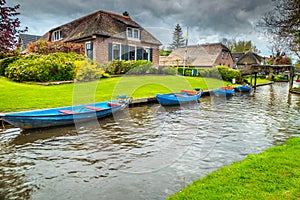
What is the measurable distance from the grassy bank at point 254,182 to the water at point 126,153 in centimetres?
74

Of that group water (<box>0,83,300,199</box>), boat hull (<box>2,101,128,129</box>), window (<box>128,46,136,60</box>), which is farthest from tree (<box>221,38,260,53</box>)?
boat hull (<box>2,101,128,129</box>)

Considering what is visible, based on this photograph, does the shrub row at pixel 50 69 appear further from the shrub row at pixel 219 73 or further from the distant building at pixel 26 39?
the distant building at pixel 26 39

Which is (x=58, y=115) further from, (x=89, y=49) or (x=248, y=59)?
(x=248, y=59)

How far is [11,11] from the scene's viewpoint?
9.77 metres

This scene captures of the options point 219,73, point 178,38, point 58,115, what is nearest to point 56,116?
point 58,115

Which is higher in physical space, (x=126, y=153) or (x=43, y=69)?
(x=43, y=69)

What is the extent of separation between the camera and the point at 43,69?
58.9 ft

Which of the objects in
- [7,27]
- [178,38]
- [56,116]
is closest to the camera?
[56,116]

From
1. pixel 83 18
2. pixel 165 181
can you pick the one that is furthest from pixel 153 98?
pixel 83 18

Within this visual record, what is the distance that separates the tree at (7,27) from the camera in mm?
9543

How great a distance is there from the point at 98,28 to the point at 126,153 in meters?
21.0

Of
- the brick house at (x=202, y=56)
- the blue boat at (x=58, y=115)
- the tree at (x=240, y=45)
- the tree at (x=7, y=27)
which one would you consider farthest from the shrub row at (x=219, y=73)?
the tree at (x=240, y=45)

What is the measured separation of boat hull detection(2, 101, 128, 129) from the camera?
8.31m

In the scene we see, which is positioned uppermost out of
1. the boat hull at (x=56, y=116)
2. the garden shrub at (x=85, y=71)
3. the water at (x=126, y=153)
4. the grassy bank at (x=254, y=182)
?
the garden shrub at (x=85, y=71)
